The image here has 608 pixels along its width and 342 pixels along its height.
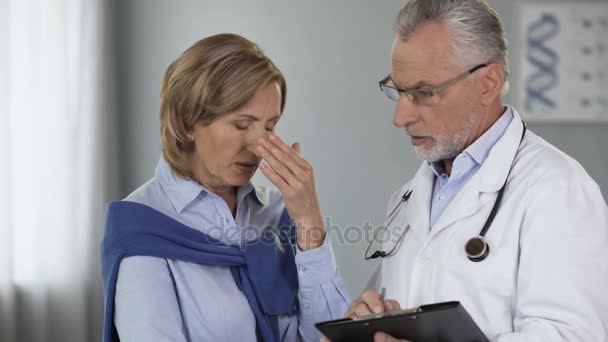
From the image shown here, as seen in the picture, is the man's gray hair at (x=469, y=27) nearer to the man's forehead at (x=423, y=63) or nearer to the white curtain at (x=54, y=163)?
the man's forehead at (x=423, y=63)

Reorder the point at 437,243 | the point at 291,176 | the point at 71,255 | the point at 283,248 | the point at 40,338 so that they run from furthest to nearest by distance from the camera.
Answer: the point at 71,255
the point at 40,338
the point at 283,248
the point at 291,176
the point at 437,243

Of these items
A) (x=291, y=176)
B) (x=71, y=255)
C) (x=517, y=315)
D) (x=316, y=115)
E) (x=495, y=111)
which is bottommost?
(x=71, y=255)

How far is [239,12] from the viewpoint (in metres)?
4.27

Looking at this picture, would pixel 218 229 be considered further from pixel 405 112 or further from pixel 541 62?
pixel 541 62

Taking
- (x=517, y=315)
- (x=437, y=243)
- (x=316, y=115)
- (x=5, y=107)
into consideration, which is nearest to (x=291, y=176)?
(x=437, y=243)

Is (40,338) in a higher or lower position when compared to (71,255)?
lower

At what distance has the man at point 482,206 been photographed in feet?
4.87

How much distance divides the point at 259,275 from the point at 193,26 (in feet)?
8.59

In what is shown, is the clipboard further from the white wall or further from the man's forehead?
the white wall

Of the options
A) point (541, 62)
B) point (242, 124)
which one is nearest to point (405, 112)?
point (242, 124)

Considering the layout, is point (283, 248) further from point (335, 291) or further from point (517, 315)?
point (517, 315)

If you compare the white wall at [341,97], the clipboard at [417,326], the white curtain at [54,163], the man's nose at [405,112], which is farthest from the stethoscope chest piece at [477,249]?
the white wall at [341,97]

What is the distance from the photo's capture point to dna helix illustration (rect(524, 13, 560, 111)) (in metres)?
4.33

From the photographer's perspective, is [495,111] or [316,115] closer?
[495,111]
